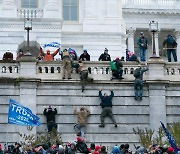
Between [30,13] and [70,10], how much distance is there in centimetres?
324

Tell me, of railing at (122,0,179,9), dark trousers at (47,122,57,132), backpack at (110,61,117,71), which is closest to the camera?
dark trousers at (47,122,57,132)

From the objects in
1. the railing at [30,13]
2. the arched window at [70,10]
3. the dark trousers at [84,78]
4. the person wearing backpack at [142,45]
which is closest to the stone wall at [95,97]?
the dark trousers at [84,78]

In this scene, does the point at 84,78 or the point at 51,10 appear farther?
the point at 51,10

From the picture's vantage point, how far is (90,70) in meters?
38.6

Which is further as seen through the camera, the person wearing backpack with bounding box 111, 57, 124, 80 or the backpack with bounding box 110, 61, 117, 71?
the backpack with bounding box 110, 61, 117, 71

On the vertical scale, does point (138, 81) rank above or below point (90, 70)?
below

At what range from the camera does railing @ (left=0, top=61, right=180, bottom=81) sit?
38094 mm

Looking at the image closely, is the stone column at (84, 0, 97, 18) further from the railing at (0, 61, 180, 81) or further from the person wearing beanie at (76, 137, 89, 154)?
the person wearing beanie at (76, 137, 89, 154)

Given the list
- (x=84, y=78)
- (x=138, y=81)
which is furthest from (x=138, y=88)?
(x=84, y=78)

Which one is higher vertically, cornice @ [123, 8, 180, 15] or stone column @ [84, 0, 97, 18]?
cornice @ [123, 8, 180, 15]

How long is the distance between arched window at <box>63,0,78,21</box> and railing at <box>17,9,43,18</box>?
2.20 m

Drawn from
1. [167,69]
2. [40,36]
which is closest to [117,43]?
[40,36]

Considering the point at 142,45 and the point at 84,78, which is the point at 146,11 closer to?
the point at 142,45

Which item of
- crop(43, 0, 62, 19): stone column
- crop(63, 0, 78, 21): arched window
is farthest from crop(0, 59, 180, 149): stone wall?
crop(63, 0, 78, 21): arched window
